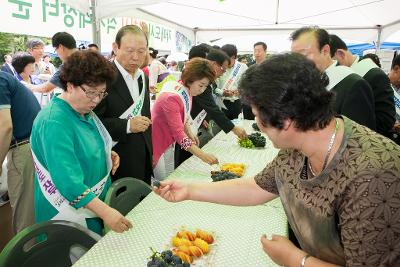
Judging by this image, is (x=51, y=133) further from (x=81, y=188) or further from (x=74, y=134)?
(x=81, y=188)

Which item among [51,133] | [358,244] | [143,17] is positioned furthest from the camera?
[143,17]

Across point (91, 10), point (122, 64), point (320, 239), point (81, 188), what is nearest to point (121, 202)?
point (81, 188)

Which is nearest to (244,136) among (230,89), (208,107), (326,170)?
(208,107)

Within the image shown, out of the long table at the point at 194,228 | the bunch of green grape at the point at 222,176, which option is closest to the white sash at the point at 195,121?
the bunch of green grape at the point at 222,176

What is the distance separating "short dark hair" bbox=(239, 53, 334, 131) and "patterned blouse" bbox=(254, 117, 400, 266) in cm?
11

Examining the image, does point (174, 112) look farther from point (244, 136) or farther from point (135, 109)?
point (244, 136)

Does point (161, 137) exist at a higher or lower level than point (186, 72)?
lower

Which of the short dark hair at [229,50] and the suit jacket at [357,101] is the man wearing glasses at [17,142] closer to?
the suit jacket at [357,101]

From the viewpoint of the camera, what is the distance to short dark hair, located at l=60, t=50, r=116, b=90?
1631mm

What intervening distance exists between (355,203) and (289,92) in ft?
1.05

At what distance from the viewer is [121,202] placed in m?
1.91

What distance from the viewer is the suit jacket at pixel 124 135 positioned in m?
2.23

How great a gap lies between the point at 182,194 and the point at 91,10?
9.34ft

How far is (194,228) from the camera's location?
166 cm
